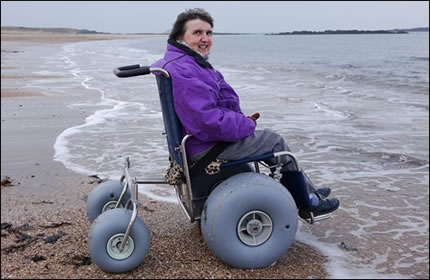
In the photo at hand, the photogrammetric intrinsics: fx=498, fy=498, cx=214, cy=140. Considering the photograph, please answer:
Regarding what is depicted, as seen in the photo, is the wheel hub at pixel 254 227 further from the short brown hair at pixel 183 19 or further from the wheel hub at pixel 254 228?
the short brown hair at pixel 183 19

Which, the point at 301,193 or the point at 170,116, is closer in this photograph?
the point at 170,116

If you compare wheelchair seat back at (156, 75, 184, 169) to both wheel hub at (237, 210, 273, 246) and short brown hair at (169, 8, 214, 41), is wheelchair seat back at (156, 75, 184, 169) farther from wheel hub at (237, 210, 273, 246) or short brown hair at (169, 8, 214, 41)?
wheel hub at (237, 210, 273, 246)

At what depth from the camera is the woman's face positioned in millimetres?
3838

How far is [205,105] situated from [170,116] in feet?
1.07

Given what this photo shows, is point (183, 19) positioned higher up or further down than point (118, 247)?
higher up

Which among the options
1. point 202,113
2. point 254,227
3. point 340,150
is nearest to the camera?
point 202,113

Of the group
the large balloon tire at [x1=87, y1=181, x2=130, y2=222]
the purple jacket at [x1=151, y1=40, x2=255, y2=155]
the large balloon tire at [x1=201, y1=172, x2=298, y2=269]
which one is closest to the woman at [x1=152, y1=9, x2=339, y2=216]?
the purple jacket at [x1=151, y1=40, x2=255, y2=155]

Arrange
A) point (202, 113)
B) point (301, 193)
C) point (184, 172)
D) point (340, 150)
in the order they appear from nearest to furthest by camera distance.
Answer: point (202, 113) < point (184, 172) < point (301, 193) < point (340, 150)

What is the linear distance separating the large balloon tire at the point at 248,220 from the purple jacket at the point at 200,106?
36cm

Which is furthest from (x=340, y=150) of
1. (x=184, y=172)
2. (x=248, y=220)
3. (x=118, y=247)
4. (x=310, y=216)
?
(x=118, y=247)

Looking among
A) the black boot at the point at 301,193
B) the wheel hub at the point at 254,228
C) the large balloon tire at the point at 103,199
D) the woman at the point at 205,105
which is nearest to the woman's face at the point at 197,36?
the woman at the point at 205,105

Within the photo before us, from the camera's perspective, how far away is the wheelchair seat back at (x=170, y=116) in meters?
3.65

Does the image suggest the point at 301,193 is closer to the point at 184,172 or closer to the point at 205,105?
the point at 184,172

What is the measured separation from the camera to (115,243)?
358cm
